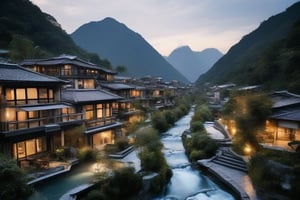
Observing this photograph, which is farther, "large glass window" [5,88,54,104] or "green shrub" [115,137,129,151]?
"green shrub" [115,137,129,151]

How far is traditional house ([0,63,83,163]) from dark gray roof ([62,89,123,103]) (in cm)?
134

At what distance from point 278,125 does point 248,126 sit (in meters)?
3.24

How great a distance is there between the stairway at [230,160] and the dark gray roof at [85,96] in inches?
513

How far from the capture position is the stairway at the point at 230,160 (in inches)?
734

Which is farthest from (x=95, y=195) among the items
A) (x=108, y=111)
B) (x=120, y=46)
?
(x=120, y=46)

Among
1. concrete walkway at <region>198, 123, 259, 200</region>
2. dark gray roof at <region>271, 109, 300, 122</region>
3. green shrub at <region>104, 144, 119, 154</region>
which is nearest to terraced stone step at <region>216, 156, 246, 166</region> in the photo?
concrete walkway at <region>198, 123, 259, 200</region>

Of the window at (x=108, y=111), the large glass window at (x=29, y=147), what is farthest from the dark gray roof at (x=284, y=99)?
the large glass window at (x=29, y=147)

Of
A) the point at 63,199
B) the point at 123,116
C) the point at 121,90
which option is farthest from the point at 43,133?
the point at 121,90

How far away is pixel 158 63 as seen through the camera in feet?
635

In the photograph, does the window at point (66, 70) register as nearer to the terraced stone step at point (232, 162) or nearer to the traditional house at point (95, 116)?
the traditional house at point (95, 116)

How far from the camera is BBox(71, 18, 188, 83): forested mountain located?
16299 cm

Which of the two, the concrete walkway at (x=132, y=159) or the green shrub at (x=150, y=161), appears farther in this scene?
the concrete walkway at (x=132, y=159)

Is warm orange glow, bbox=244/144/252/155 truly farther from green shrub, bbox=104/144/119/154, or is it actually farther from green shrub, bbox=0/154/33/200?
green shrub, bbox=0/154/33/200

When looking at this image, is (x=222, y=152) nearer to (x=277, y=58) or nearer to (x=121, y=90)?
(x=121, y=90)
